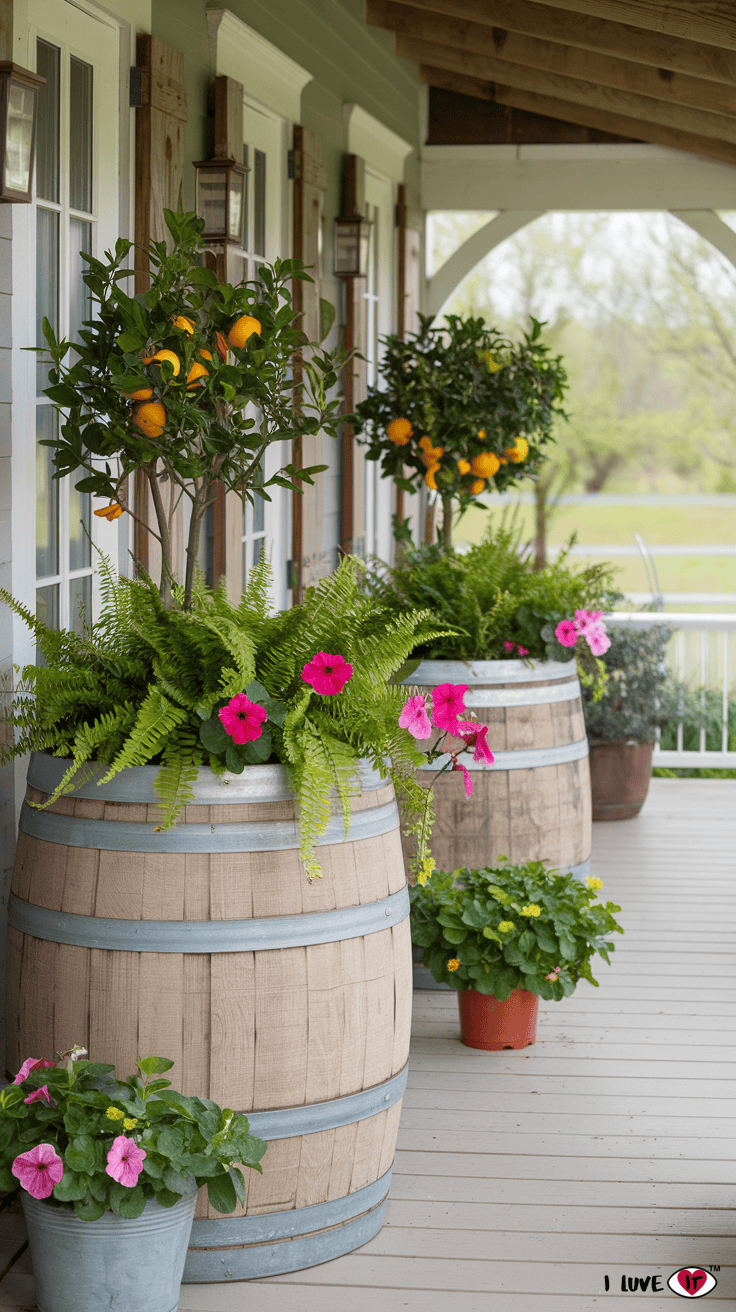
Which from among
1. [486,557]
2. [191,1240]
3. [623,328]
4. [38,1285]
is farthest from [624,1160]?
[623,328]

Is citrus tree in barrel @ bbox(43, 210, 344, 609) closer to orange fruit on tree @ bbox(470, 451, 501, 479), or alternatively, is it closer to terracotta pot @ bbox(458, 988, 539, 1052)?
terracotta pot @ bbox(458, 988, 539, 1052)

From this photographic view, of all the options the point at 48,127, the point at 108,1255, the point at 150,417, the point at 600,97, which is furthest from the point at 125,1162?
the point at 600,97

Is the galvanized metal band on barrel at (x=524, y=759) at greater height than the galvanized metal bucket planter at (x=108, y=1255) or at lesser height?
greater

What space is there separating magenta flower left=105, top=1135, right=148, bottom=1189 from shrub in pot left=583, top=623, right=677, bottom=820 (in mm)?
4012

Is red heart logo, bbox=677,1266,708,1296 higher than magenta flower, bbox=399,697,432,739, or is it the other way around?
magenta flower, bbox=399,697,432,739

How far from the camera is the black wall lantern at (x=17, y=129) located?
247cm

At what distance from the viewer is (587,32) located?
525cm

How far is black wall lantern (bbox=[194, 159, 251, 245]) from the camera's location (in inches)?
144

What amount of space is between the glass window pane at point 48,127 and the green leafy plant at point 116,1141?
1845mm

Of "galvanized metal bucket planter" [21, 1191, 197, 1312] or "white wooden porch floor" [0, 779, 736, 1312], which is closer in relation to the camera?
"galvanized metal bucket planter" [21, 1191, 197, 1312]

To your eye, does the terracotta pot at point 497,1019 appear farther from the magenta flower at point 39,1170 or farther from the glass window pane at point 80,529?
the magenta flower at point 39,1170

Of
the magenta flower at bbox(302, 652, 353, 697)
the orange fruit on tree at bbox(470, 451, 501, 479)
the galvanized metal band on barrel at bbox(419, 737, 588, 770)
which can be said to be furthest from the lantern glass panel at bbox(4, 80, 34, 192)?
the orange fruit on tree at bbox(470, 451, 501, 479)

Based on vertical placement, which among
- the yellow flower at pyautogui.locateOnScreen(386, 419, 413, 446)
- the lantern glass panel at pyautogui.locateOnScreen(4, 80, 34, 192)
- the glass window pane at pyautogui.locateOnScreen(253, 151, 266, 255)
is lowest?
the yellow flower at pyautogui.locateOnScreen(386, 419, 413, 446)

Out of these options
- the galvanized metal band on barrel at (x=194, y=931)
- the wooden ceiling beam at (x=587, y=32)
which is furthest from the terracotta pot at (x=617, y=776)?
the galvanized metal band on barrel at (x=194, y=931)
